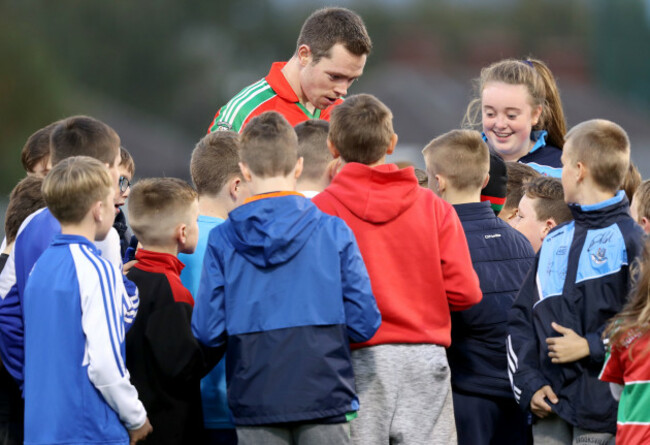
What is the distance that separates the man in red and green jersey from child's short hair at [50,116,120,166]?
3.31 feet

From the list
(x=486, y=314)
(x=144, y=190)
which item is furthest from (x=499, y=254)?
(x=144, y=190)

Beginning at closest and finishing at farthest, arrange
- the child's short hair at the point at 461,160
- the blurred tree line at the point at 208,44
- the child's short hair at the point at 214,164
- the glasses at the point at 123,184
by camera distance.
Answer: the child's short hair at the point at 461,160 < the child's short hair at the point at 214,164 < the glasses at the point at 123,184 < the blurred tree line at the point at 208,44

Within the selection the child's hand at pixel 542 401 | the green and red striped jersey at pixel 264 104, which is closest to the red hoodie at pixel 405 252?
the child's hand at pixel 542 401

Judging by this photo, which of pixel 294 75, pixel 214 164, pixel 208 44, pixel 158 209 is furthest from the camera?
pixel 208 44

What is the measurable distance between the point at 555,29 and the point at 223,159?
107 feet

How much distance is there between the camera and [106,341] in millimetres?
3479

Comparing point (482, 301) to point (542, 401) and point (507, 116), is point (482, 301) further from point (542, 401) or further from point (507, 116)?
point (507, 116)

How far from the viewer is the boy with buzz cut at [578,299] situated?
3.55 metres

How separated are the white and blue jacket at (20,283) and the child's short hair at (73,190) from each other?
25 centimetres

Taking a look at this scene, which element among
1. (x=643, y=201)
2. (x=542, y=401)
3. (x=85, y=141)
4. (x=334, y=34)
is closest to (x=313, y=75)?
(x=334, y=34)

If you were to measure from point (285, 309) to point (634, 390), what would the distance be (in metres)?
1.17

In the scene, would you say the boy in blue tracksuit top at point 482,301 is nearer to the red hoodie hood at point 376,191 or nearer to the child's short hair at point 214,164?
the red hoodie hood at point 376,191

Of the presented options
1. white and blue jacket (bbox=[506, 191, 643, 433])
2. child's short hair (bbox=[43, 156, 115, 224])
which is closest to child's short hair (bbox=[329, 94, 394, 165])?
white and blue jacket (bbox=[506, 191, 643, 433])

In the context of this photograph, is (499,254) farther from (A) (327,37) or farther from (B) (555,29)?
(B) (555,29)
